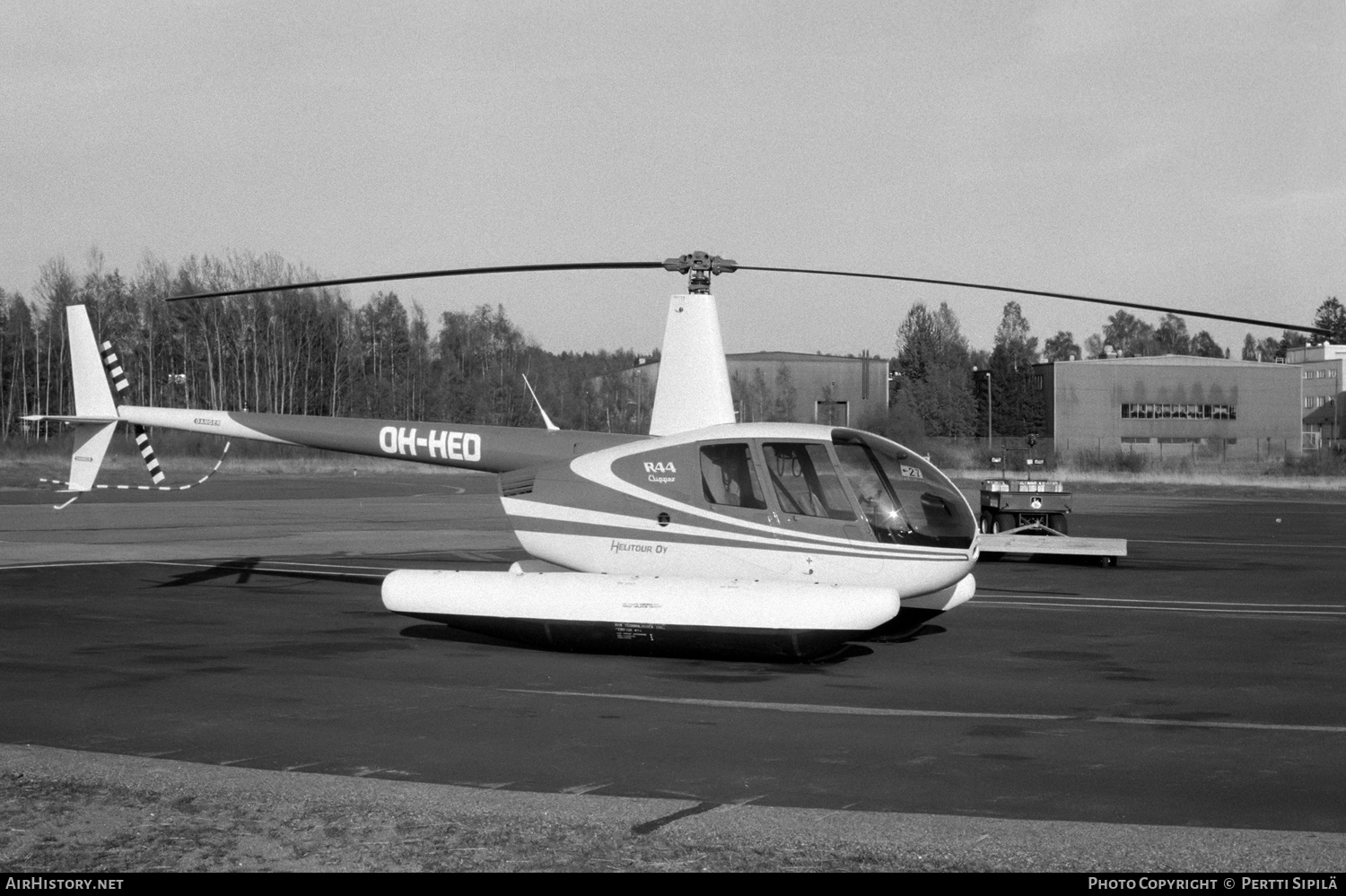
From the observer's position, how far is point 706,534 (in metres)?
12.9

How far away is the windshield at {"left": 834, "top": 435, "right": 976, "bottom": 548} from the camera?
1239cm

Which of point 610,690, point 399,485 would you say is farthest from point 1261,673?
point 399,485

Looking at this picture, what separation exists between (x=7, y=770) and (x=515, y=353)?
80.1 meters

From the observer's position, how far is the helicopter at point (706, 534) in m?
11.7

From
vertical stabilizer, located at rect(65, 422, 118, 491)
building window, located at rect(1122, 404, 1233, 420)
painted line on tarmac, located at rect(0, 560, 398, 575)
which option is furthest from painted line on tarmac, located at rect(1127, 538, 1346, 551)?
building window, located at rect(1122, 404, 1233, 420)

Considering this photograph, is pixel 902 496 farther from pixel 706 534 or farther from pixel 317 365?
pixel 317 365

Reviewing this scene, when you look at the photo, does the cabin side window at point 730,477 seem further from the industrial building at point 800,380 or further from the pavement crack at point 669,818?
the industrial building at point 800,380

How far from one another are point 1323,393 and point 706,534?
13459 centimetres

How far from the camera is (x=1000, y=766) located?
25.4 feet

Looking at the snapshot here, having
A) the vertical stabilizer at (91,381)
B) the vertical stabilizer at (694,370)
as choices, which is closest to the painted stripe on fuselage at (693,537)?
the vertical stabilizer at (694,370)

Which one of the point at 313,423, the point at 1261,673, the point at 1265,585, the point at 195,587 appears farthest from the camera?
the point at 1265,585

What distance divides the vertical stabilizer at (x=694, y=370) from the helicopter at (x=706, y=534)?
0.06ft

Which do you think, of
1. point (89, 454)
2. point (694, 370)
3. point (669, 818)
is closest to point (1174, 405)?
point (694, 370)
